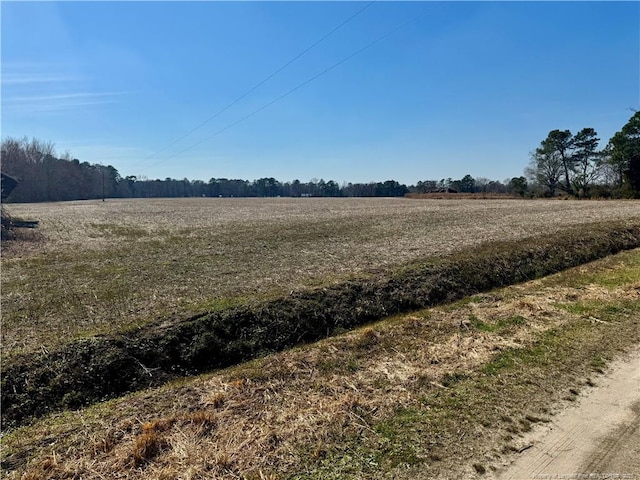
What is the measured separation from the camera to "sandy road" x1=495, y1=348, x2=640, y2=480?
329cm

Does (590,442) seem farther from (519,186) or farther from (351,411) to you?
(519,186)

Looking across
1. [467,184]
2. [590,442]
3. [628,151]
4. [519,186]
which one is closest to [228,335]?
[590,442]

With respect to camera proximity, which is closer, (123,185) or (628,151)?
(628,151)

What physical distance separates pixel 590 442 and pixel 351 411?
242 centimetres

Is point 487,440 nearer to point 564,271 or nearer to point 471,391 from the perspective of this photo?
point 471,391

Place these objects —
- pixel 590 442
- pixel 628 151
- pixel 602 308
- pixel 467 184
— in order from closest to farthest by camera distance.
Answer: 1. pixel 590 442
2. pixel 602 308
3. pixel 628 151
4. pixel 467 184

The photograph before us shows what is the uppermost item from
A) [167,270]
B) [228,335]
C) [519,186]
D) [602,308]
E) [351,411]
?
[519,186]

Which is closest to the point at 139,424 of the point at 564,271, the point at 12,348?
the point at 12,348

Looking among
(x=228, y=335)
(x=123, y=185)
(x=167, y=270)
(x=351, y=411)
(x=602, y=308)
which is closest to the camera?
(x=351, y=411)

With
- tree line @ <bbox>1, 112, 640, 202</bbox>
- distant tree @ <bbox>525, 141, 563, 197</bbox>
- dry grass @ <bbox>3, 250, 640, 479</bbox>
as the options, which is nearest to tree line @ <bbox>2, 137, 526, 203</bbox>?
tree line @ <bbox>1, 112, 640, 202</bbox>

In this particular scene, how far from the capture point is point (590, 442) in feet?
12.0

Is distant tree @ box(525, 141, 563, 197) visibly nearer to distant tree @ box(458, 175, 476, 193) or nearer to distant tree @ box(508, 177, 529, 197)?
distant tree @ box(508, 177, 529, 197)

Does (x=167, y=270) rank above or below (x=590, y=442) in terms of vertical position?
above

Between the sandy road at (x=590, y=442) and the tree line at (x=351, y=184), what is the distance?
Result: 4947cm
